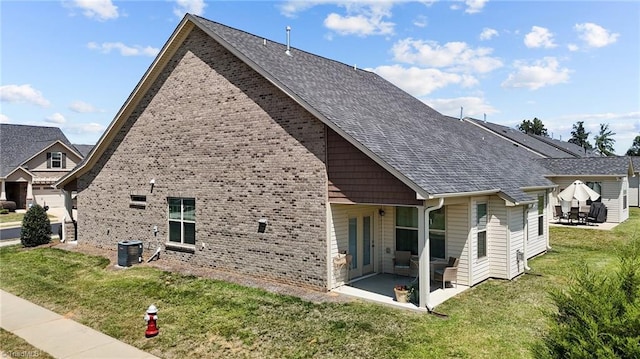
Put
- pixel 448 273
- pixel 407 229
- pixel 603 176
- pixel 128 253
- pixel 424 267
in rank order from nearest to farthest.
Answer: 1. pixel 424 267
2. pixel 448 273
3. pixel 407 229
4. pixel 128 253
5. pixel 603 176

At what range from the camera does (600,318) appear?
4.21 m

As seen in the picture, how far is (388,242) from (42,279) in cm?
1162

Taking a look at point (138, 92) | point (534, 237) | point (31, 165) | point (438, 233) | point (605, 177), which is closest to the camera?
point (438, 233)

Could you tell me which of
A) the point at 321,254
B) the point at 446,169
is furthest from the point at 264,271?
the point at 446,169

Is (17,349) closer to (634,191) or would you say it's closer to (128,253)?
(128,253)

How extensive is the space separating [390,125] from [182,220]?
27.2ft

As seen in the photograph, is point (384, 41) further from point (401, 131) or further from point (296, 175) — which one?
point (296, 175)

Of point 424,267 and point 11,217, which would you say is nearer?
point 424,267

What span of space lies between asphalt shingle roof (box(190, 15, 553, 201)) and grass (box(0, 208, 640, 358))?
3026 mm

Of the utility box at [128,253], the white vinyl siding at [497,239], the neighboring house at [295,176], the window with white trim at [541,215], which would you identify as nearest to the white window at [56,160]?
the neighboring house at [295,176]

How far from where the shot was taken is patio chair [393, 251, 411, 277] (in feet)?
44.4

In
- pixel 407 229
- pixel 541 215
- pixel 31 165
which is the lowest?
pixel 407 229

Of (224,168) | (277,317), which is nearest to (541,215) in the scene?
(277,317)

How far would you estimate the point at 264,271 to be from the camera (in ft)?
43.0
